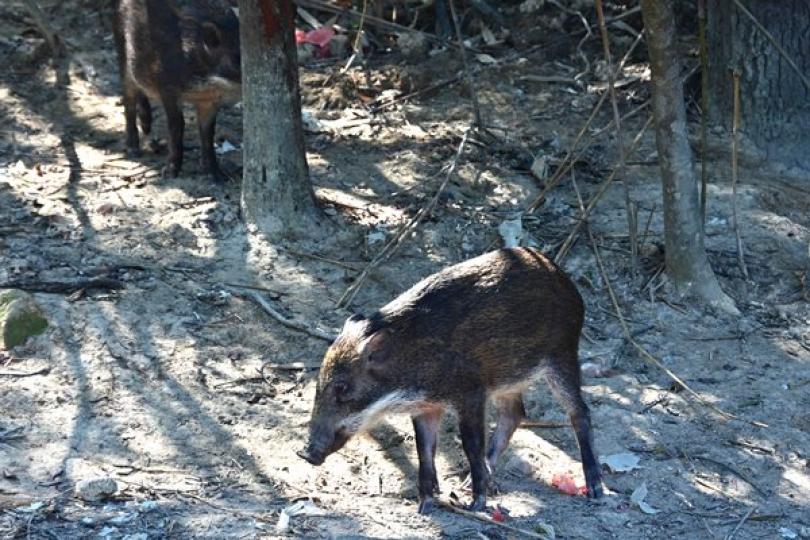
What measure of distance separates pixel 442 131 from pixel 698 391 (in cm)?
346

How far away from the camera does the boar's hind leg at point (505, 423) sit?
6.14 m

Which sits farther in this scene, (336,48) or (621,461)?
(336,48)

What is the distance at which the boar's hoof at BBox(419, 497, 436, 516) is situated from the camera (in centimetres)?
562

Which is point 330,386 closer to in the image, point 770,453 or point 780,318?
point 770,453

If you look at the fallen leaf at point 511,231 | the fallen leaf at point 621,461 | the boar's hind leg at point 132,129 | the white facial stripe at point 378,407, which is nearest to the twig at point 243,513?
the white facial stripe at point 378,407

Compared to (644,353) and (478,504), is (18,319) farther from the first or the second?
(644,353)

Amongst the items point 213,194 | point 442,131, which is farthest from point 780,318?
point 213,194

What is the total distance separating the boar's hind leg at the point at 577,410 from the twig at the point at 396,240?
1754 mm

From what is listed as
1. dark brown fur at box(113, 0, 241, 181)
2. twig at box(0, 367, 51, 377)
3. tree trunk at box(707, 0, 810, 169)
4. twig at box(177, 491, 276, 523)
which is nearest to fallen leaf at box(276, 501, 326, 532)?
twig at box(177, 491, 276, 523)

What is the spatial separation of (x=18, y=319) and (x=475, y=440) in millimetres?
2598

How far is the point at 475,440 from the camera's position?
18.4 feet

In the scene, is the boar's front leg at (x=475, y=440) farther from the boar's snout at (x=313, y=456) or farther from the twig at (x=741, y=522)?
the twig at (x=741, y=522)

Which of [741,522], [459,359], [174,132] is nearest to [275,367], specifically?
[459,359]

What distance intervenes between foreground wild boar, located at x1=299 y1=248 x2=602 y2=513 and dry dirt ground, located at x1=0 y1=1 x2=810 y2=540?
1.10 ft
